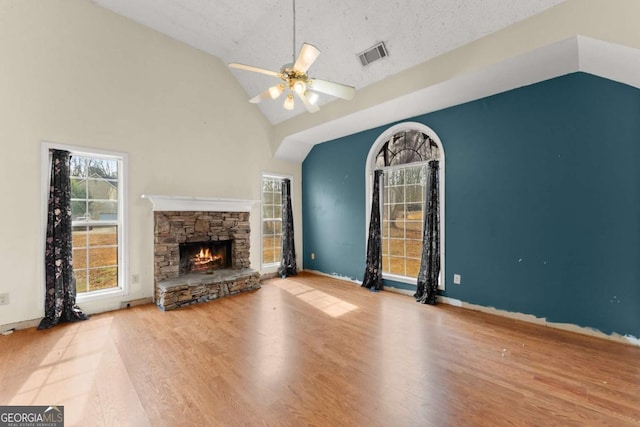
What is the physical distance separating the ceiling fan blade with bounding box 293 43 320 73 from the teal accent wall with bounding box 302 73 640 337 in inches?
101

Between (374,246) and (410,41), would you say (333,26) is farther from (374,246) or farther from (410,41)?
(374,246)

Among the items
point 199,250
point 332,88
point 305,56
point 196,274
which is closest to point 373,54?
point 332,88

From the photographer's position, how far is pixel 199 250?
474cm

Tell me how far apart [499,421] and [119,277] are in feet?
15.0

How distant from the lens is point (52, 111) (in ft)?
10.6

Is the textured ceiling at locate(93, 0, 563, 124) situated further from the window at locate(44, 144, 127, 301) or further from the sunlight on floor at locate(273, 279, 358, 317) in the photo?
the sunlight on floor at locate(273, 279, 358, 317)

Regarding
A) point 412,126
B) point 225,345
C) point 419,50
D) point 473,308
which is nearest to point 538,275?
point 473,308

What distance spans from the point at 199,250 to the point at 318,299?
90.7 inches

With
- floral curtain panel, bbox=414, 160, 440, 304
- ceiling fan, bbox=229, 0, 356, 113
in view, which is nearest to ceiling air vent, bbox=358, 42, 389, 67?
ceiling fan, bbox=229, 0, 356, 113

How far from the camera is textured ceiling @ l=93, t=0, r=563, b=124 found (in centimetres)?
276

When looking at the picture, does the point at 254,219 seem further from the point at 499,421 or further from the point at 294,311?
the point at 499,421

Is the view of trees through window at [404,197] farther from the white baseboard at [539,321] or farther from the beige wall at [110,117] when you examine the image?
the beige wall at [110,117]

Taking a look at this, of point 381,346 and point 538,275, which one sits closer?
point 381,346

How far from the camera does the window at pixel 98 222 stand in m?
3.56
